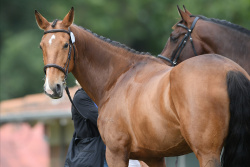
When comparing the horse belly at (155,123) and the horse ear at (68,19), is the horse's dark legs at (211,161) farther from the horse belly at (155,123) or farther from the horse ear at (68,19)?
the horse ear at (68,19)

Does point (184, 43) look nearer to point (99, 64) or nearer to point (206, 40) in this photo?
point (206, 40)

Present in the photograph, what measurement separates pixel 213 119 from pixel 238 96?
0.27 meters

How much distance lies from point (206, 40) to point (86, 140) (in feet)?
6.20

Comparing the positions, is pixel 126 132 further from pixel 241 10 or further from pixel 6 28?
pixel 6 28

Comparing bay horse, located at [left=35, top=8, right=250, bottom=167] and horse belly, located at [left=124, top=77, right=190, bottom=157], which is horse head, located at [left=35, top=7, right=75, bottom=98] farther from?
horse belly, located at [left=124, top=77, right=190, bottom=157]

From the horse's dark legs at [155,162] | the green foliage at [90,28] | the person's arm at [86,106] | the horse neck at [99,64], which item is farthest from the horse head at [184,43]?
the green foliage at [90,28]

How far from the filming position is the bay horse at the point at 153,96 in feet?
12.5

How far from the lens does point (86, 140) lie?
5.35 meters

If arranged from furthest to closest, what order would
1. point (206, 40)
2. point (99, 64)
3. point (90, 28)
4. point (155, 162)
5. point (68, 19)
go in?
1. point (90, 28)
2. point (206, 40)
3. point (99, 64)
4. point (155, 162)
5. point (68, 19)

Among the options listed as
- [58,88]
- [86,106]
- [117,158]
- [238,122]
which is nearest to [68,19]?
[58,88]

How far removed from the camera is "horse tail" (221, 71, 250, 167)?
149 inches

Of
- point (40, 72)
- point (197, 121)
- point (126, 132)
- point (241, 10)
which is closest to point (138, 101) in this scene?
point (126, 132)

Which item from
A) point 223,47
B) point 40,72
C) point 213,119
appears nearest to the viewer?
point 213,119

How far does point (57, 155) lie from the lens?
14.7 metres
